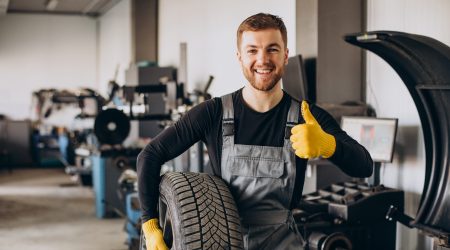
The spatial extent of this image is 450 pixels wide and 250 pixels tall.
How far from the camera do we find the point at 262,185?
1.97 m

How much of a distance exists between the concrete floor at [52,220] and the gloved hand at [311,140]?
131 inches

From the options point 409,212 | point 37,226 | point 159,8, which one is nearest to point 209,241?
point 409,212

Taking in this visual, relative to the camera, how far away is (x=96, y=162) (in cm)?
620

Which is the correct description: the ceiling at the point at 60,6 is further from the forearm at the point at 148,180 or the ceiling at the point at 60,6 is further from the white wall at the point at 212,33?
the forearm at the point at 148,180

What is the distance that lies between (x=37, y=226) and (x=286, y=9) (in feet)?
10.0

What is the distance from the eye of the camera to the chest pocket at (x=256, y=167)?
1.97 meters

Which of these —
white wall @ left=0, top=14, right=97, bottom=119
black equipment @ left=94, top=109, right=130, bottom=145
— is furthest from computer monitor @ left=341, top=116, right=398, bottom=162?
white wall @ left=0, top=14, right=97, bottom=119

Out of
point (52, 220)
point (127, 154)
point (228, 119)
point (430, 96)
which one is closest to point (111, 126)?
point (127, 154)

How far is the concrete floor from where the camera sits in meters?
5.02

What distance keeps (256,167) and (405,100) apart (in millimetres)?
1738

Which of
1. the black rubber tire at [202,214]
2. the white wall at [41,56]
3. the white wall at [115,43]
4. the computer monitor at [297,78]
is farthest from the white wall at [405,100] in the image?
the white wall at [41,56]

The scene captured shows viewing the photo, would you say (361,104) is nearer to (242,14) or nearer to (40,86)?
(242,14)

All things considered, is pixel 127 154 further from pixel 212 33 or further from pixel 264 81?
pixel 264 81

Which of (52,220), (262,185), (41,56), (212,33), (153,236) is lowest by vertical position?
(52,220)
